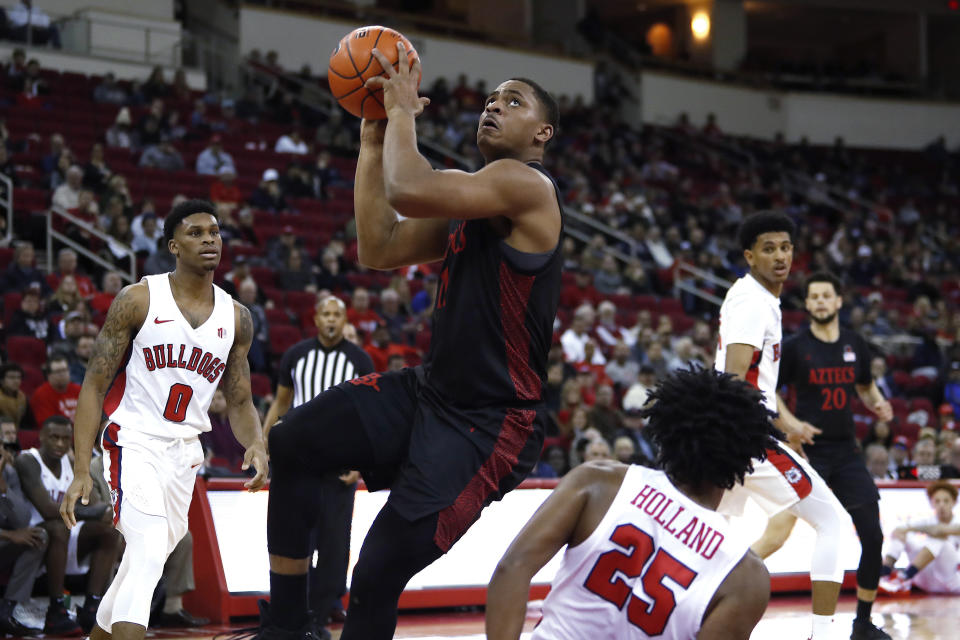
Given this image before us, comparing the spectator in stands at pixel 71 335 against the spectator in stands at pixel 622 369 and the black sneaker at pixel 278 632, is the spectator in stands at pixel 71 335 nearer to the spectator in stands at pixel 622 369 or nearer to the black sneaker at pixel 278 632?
the spectator in stands at pixel 622 369

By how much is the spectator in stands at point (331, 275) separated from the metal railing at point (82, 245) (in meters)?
2.32

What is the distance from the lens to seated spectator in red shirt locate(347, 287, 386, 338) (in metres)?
12.7

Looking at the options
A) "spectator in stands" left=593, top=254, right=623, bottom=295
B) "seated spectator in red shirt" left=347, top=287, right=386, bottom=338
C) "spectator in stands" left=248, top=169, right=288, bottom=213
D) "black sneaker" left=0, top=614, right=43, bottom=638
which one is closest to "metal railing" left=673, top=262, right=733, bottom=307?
"spectator in stands" left=593, top=254, right=623, bottom=295

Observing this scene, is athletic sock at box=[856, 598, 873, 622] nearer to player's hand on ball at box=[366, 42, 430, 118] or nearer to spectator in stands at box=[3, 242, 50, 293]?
player's hand on ball at box=[366, 42, 430, 118]

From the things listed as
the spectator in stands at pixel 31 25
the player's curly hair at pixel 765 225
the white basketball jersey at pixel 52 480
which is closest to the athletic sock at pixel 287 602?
the player's curly hair at pixel 765 225

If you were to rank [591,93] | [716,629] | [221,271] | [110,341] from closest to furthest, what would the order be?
1. [716,629]
2. [110,341]
3. [221,271]
4. [591,93]

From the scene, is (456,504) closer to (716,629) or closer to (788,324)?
(716,629)

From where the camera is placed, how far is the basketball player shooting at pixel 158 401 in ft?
15.7

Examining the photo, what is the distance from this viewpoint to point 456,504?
3.55 metres

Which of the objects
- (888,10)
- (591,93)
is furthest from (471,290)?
(888,10)

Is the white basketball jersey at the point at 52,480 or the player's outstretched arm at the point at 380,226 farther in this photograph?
the white basketball jersey at the point at 52,480

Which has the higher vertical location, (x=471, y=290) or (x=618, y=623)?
(x=471, y=290)

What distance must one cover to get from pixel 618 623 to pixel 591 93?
25.1m

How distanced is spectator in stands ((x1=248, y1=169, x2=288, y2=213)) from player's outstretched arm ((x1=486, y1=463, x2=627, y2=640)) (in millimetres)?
13630
